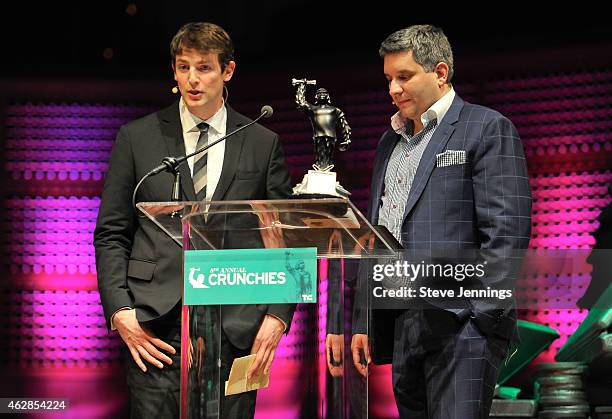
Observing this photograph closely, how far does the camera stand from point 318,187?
2695mm

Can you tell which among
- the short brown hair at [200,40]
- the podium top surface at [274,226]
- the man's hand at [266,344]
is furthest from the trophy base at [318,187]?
the short brown hair at [200,40]

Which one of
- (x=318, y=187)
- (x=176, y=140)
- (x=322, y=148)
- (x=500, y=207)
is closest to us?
(x=318, y=187)

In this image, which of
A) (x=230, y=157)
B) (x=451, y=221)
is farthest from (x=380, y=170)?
(x=230, y=157)

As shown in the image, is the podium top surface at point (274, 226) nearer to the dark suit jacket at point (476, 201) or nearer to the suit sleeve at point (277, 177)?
the dark suit jacket at point (476, 201)

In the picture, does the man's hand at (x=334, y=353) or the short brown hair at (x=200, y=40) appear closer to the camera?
the man's hand at (x=334, y=353)

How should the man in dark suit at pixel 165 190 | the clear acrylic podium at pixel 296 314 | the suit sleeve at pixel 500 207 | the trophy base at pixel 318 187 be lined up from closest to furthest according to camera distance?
the clear acrylic podium at pixel 296 314 → the trophy base at pixel 318 187 → the suit sleeve at pixel 500 207 → the man in dark suit at pixel 165 190

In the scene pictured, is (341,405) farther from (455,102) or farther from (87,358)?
(87,358)

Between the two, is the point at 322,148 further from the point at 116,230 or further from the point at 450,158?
the point at 116,230

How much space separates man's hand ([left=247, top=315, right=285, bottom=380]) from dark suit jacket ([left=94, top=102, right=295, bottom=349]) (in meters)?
0.59

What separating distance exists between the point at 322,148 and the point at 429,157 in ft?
1.58

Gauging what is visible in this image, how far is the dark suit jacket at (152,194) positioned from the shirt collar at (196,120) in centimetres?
2

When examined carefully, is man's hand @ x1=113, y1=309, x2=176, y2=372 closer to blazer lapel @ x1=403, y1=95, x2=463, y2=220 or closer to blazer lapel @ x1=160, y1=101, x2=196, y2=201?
blazer lapel @ x1=160, y1=101, x2=196, y2=201

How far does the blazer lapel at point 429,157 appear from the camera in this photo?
312 centimetres

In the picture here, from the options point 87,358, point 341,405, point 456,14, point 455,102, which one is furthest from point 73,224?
point 341,405
